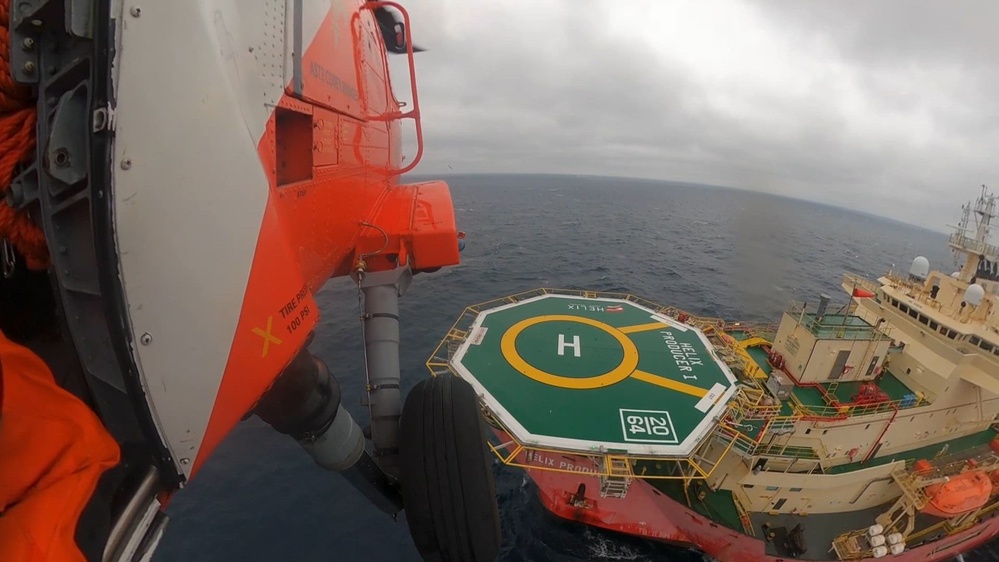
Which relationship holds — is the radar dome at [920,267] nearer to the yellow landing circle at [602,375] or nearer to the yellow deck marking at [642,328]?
the yellow deck marking at [642,328]

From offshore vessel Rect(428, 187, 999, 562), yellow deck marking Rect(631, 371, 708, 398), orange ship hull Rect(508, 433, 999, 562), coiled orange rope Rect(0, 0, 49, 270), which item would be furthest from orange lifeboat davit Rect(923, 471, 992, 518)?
coiled orange rope Rect(0, 0, 49, 270)

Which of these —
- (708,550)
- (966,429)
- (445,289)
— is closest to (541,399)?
(708,550)

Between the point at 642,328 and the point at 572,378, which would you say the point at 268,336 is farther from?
the point at 642,328

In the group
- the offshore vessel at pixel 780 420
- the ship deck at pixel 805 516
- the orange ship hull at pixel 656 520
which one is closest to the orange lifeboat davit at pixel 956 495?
the offshore vessel at pixel 780 420

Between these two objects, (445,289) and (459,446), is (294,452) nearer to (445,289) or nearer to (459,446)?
(459,446)

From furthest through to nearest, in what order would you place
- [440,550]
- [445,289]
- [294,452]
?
[445,289] → [294,452] → [440,550]
